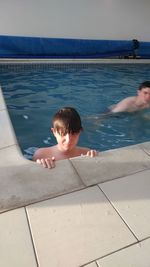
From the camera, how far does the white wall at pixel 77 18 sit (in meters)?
6.04

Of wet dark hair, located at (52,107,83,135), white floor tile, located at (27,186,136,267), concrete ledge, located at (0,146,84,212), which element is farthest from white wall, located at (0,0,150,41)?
white floor tile, located at (27,186,136,267)

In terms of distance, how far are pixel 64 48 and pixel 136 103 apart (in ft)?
9.50

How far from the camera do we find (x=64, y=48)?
5930mm

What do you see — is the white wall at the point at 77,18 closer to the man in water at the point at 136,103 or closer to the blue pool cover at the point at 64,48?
the blue pool cover at the point at 64,48

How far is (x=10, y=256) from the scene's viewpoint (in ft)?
3.88

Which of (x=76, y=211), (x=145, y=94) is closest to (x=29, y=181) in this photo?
(x=76, y=211)

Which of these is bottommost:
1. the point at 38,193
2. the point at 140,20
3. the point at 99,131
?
the point at 99,131

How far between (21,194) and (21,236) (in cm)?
31

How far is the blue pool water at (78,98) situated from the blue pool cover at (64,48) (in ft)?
0.87

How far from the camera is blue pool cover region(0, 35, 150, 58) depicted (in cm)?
552

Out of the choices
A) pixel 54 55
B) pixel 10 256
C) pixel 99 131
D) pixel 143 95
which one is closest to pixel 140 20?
pixel 54 55

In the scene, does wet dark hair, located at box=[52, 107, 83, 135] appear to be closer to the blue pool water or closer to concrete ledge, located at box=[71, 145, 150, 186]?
concrete ledge, located at box=[71, 145, 150, 186]

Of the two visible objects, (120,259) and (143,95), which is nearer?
(120,259)

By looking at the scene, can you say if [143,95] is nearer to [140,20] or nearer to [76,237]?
[76,237]
